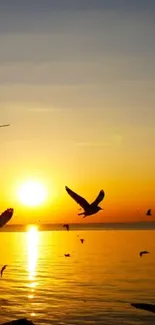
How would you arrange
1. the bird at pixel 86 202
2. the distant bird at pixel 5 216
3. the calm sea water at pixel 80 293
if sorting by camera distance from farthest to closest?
the calm sea water at pixel 80 293 → the bird at pixel 86 202 → the distant bird at pixel 5 216

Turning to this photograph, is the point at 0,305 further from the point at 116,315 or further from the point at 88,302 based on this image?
the point at 116,315

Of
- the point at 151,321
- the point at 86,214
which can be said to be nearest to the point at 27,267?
the point at 151,321

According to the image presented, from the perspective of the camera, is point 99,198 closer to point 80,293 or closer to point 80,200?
point 80,200

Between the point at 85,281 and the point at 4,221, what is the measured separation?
50686 mm

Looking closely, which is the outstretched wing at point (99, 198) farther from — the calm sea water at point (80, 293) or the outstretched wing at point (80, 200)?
the calm sea water at point (80, 293)

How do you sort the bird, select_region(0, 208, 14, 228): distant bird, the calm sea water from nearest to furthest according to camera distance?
1. select_region(0, 208, 14, 228): distant bird
2. the bird
3. the calm sea water

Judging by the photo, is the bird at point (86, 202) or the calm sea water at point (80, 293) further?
the calm sea water at point (80, 293)

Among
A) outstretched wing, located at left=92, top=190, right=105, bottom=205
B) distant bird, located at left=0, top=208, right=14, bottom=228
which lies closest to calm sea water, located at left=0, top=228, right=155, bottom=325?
outstretched wing, located at left=92, top=190, right=105, bottom=205

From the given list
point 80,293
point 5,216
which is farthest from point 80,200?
point 80,293

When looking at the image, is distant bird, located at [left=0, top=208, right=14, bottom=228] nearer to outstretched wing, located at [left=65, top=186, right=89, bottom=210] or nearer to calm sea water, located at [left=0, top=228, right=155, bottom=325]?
outstretched wing, located at [left=65, top=186, right=89, bottom=210]

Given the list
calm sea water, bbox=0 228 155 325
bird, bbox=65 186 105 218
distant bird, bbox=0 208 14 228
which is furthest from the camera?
calm sea water, bbox=0 228 155 325

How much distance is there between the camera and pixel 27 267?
9725 centimetres

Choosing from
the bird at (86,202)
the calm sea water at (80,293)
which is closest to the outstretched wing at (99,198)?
the bird at (86,202)

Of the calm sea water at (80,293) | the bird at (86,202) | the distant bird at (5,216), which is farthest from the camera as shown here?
the calm sea water at (80,293)
